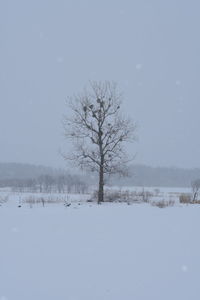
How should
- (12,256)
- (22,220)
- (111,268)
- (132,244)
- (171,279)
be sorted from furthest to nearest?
(22,220), (132,244), (12,256), (111,268), (171,279)

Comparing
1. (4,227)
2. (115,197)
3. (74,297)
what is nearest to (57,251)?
(74,297)

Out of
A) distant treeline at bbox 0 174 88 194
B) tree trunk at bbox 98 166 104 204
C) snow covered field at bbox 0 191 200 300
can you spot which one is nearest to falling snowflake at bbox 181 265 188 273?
snow covered field at bbox 0 191 200 300

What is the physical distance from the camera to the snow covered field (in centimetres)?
488

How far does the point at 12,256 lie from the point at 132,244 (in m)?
2.52

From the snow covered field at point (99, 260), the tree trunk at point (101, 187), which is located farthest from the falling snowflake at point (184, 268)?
the tree trunk at point (101, 187)

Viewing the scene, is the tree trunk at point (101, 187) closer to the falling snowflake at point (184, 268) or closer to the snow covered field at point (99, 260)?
the snow covered field at point (99, 260)

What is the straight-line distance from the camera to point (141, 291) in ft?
16.1

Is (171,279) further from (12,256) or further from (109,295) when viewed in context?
(12,256)

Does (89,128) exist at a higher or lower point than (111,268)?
higher

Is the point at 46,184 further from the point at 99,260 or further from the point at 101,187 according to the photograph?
the point at 99,260

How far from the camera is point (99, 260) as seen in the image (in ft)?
20.6

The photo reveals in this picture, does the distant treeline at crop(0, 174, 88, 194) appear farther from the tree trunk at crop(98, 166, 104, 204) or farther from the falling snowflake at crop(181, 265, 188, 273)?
the falling snowflake at crop(181, 265, 188, 273)

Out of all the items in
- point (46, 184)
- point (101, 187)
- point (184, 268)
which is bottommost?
point (184, 268)

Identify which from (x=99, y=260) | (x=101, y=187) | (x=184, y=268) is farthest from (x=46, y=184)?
(x=184, y=268)
